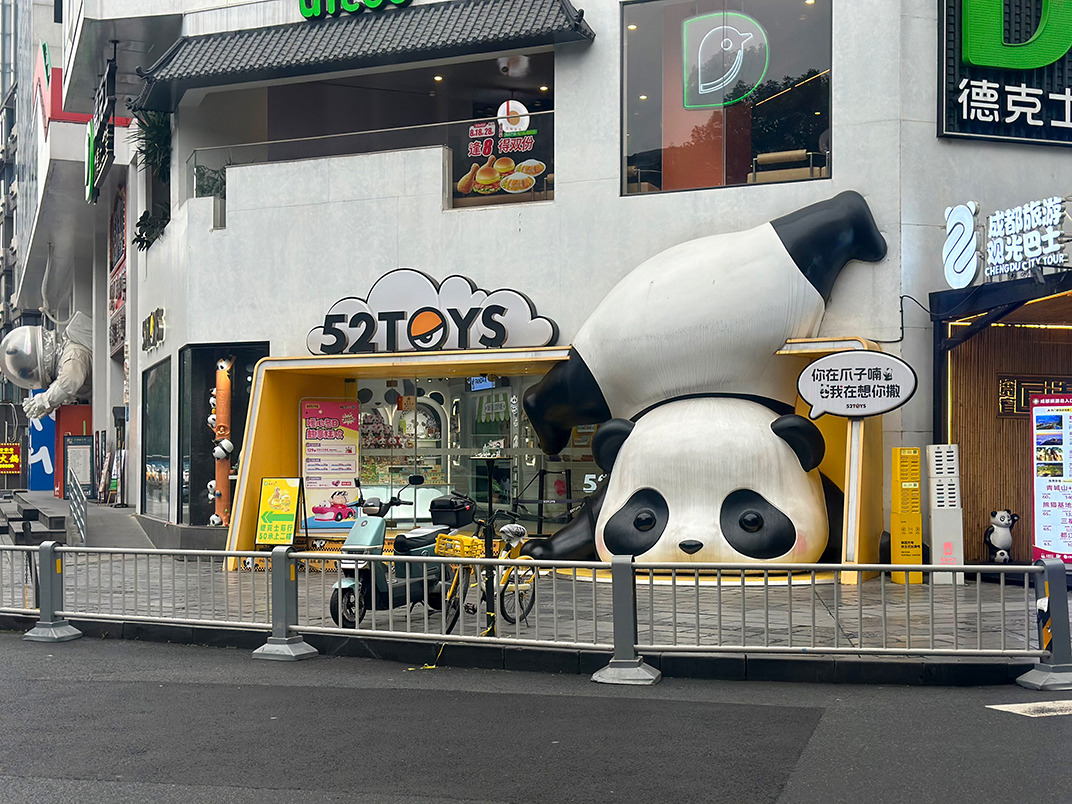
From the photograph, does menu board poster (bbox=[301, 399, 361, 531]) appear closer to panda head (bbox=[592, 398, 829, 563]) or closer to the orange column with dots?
the orange column with dots

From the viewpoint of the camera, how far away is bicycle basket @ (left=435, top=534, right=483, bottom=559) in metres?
10.4

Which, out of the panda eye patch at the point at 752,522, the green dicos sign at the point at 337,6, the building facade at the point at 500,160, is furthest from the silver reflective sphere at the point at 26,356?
the panda eye patch at the point at 752,522

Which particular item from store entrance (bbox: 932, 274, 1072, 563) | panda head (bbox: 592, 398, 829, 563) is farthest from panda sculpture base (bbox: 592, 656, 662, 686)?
store entrance (bbox: 932, 274, 1072, 563)

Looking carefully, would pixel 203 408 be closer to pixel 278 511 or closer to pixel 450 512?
pixel 278 511

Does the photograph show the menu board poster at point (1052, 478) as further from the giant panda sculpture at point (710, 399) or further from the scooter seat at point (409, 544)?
the scooter seat at point (409, 544)

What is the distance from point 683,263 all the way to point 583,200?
2.44 metres

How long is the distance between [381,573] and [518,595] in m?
1.52

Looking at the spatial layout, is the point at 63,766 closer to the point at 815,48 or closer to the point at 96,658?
the point at 96,658

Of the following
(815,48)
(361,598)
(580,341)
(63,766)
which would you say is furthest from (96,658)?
(815,48)

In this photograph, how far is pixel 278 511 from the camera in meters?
15.5

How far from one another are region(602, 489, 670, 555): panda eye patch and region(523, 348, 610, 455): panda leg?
1668 mm

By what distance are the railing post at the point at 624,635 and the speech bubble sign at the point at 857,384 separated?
516 centimetres

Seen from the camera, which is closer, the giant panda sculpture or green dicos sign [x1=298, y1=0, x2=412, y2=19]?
the giant panda sculpture

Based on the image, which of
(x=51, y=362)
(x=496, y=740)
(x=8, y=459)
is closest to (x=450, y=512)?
(x=496, y=740)
